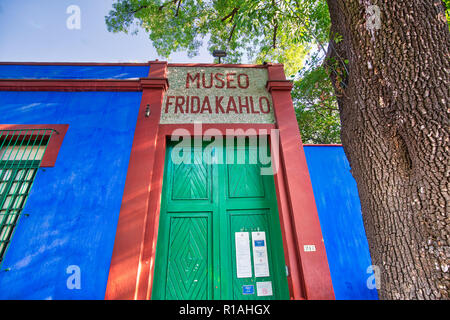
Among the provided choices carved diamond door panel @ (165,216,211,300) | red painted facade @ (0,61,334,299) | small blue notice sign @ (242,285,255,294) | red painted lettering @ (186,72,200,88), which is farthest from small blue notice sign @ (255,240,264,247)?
red painted lettering @ (186,72,200,88)

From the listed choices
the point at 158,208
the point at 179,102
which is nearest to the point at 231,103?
the point at 179,102

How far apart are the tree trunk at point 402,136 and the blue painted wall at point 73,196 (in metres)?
3.43

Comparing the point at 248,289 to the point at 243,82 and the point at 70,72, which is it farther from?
the point at 70,72

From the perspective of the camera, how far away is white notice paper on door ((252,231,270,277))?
3.61 metres

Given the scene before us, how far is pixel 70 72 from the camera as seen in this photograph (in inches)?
191

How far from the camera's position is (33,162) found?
12.8ft

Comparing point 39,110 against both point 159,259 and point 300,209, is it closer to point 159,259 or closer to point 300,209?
point 159,259

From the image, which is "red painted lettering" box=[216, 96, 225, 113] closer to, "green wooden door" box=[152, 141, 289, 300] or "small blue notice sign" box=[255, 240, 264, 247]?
"green wooden door" box=[152, 141, 289, 300]

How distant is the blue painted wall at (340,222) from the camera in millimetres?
3820

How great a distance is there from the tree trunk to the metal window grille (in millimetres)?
4843
